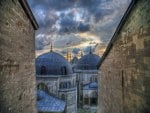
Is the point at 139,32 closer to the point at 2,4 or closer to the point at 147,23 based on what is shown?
the point at 147,23

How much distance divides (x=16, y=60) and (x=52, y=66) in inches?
1038

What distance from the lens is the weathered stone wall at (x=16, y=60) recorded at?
271 inches

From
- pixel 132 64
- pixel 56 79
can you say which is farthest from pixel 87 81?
pixel 132 64

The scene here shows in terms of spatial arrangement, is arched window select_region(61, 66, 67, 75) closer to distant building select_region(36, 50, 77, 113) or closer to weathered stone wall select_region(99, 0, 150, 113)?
distant building select_region(36, 50, 77, 113)

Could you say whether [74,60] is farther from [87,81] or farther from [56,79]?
[56,79]

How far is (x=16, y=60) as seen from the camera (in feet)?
27.0

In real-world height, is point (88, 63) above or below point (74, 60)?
below

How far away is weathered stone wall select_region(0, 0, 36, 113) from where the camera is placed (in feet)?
22.6

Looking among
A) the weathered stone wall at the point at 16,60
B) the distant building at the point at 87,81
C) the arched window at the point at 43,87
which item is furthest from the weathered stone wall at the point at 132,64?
the distant building at the point at 87,81

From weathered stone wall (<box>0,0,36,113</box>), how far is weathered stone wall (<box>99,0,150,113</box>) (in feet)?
11.7

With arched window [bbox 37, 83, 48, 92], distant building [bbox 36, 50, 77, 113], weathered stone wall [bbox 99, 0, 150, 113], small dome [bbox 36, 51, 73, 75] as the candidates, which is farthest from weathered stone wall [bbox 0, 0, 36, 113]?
small dome [bbox 36, 51, 73, 75]

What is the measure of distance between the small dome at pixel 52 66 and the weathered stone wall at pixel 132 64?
920 inches

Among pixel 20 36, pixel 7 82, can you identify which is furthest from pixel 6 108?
pixel 20 36

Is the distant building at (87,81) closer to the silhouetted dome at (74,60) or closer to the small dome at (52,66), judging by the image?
the small dome at (52,66)
